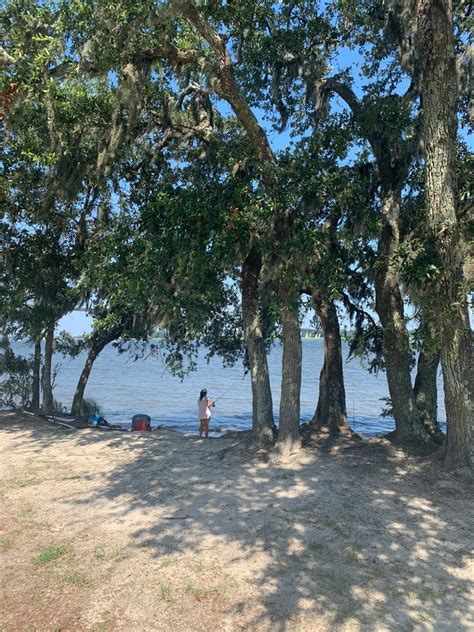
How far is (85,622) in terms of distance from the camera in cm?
430

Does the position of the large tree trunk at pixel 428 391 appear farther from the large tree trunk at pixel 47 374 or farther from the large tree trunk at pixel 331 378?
the large tree trunk at pixel 47 374

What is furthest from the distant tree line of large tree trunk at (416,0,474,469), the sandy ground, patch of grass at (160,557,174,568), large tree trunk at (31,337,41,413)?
patch of grass at (160,557,174,568)

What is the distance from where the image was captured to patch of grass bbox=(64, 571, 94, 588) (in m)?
4.90

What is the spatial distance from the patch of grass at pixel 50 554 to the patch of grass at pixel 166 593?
1.36 metres

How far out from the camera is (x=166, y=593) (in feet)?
15.7

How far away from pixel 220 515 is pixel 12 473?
4190mm

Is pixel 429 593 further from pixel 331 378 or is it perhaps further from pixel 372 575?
pixel 331 378

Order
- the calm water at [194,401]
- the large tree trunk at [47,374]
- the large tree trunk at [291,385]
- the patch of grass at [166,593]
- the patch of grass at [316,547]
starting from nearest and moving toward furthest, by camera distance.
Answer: the patch of grass at [166,593], the patch of grass at [316,547], the large tree trunk at [291,385], the large tree trunk at [47,374], the calm water at [194,401]

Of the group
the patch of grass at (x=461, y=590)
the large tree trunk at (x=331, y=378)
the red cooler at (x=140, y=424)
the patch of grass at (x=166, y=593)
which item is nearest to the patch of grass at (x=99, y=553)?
the patch of grass at (x=166, y=593)

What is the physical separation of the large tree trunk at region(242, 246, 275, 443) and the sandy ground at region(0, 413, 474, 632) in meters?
1.01

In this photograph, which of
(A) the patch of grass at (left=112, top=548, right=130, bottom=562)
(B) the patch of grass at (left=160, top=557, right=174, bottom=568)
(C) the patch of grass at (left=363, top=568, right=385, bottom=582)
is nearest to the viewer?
(C) the patch of grass at (left=363, top=568, right=385, bottom=582)

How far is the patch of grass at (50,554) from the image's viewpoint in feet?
17.6

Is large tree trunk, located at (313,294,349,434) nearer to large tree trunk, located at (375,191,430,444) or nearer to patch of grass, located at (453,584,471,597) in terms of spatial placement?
large tree trunk, located at (375,191,430,444)

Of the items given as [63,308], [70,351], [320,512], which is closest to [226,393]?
[70,351]
